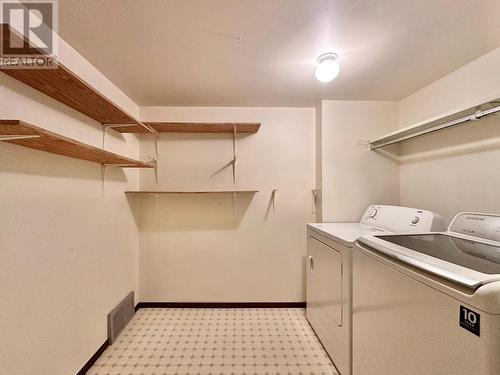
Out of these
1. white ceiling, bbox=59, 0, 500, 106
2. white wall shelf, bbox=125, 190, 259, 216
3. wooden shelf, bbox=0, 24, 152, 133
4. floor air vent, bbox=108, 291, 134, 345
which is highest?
white ceiling, bbox=59, 0, 500, 106

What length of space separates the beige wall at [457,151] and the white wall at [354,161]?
0.68 ft

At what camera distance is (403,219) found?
1855mm

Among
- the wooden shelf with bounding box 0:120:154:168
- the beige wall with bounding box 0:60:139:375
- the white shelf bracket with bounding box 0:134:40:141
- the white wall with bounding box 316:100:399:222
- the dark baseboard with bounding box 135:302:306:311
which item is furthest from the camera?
the dark baseboard with bounding box 135:302:306:311

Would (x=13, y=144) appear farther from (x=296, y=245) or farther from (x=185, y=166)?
(x=296, y=245)

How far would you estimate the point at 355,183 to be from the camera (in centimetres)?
247

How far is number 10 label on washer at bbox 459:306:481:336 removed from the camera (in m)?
0.69

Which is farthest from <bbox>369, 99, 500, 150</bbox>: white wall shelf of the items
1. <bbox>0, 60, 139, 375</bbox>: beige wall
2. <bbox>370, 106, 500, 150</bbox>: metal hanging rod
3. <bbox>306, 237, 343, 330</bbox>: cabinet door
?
<bbox>0, 60, 139, 375</bbox>: beige wall

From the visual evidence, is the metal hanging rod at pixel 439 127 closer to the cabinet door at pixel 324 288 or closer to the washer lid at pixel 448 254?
the washer lid at pixel 448 254

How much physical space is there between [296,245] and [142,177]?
2.02 meters

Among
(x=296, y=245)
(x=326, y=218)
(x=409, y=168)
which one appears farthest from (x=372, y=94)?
(x=296, y=245)

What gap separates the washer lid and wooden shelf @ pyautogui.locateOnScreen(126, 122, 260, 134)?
5.18ft

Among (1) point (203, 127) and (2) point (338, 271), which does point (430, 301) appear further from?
(1) point (203, 127)

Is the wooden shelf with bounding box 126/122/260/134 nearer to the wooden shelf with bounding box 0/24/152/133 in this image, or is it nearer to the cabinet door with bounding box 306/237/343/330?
the wooden shelf with bounding box 0/24/152/133

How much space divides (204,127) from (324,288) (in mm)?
1970
